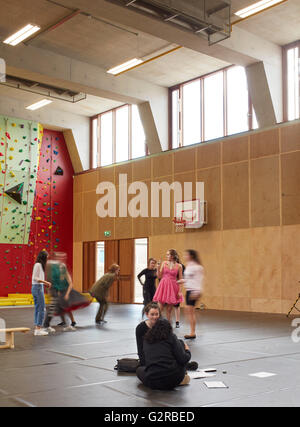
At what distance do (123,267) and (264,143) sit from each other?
826cm

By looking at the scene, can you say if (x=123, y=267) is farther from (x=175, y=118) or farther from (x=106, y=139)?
(x=175, y=118)

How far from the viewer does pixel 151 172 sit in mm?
19297

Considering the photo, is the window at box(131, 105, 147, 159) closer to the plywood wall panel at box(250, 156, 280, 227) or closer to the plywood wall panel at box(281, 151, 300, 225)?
the plywood wall panel at box(250, 156, 280, 227)

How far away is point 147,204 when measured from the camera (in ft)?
63.5

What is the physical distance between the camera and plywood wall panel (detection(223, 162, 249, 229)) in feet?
52.5

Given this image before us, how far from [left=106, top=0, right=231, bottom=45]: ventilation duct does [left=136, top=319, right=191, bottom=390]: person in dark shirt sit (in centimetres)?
843

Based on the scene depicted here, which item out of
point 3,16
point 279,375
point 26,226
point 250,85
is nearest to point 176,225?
point 250,85

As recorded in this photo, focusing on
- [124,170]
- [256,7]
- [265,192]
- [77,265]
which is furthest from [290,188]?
[77,265]

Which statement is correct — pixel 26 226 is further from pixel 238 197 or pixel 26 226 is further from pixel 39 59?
pixel 238 197

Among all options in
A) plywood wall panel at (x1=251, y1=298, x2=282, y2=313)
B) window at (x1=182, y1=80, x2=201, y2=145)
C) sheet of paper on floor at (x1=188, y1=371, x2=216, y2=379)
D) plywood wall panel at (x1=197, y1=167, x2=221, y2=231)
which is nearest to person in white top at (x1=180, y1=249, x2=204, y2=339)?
sheet of paper on floor at (x1=188, y1=371, x2=216, y2=379)

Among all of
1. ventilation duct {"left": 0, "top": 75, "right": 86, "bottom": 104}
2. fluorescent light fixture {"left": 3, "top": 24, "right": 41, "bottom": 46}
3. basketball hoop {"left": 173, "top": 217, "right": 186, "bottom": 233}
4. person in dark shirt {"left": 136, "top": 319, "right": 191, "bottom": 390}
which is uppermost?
ventilation duct {"left": 0, "top": 75, "right": 86, "bottom": 104}

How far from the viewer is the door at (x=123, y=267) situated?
67.0 ft

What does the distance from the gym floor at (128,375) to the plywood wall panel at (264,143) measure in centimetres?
577

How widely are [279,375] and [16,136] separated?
17.5 m
